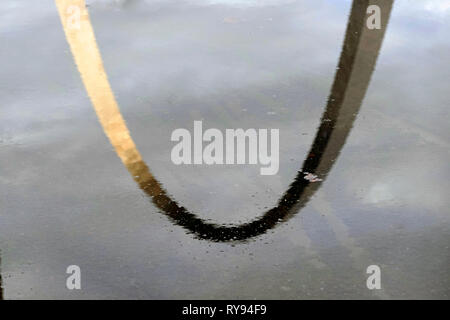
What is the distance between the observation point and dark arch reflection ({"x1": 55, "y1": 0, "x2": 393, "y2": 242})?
4.17 m

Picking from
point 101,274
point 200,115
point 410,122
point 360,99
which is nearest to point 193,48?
point 200,115

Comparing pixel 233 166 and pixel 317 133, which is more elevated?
pixel 317 133

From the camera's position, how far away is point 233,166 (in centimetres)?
471

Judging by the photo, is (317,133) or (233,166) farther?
(317,133)

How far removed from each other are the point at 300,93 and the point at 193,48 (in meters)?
1.47

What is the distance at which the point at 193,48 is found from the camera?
649 cm

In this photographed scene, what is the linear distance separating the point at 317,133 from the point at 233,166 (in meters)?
0.82

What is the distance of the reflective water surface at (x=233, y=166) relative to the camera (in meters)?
3.75

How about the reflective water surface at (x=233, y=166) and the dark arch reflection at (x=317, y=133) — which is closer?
the reflective water surface at (x=233, y=166)

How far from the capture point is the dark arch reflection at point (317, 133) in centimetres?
417

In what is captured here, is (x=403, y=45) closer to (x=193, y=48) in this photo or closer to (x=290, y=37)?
(x=290, y=37)

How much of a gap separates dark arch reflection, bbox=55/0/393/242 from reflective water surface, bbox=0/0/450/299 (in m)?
0.02

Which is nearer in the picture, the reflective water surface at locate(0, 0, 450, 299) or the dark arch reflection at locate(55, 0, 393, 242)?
the reflective water surface at locate(0, 0, 450, 299)

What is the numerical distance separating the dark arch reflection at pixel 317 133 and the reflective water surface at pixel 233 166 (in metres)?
0.02
